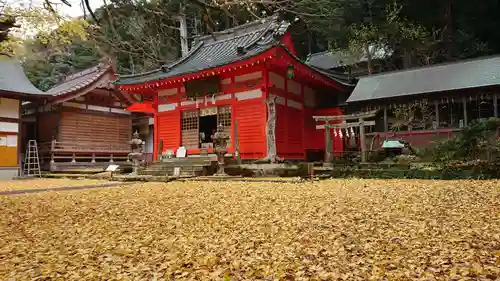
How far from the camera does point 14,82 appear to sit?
58.3 feet

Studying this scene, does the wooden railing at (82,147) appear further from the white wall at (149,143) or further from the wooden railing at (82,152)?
the white wall at (149,143)

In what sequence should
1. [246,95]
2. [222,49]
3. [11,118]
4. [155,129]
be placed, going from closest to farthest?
[246,95] < [155,129] < [222,49] < [11,118]

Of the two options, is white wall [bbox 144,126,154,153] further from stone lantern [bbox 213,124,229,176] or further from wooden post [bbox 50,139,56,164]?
stone lantern [bbox 213,124,229,176]

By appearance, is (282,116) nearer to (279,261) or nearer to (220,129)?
(220,129)

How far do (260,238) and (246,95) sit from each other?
35.9 ft

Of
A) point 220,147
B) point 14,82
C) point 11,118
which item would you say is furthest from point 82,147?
point 220,147

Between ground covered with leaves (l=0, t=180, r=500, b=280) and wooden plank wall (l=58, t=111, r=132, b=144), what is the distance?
15.3 metres

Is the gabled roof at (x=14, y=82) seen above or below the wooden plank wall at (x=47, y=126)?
above

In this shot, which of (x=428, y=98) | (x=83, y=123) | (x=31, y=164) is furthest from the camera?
(x=83, y=123)

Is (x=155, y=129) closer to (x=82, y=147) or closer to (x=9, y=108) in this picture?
(x=82, y=147)

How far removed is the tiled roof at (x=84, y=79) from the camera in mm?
19562

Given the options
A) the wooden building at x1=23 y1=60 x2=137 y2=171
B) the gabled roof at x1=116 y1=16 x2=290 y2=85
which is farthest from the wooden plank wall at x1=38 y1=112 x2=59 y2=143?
the gabled roof at x1=116 y1=16 x2=290 y2=85

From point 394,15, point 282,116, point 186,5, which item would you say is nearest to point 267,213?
point 282,116

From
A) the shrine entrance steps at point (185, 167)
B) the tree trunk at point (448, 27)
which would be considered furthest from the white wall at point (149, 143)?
the tree trunk at point (448, 27)
